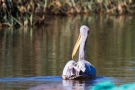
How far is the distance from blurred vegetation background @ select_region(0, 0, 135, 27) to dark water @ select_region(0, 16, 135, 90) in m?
0.66

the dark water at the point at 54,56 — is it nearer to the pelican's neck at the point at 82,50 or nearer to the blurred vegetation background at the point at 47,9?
the pelican's neck at the point at 82,50

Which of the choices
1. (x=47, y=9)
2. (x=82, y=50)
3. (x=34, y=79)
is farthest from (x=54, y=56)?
(x=47, y=9)

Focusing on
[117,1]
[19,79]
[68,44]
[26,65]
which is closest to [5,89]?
[19,79]

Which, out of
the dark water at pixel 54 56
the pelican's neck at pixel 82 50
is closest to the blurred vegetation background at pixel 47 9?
the dark water at pixel 54 56

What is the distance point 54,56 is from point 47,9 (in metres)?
16.9

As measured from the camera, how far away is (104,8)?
3412cm

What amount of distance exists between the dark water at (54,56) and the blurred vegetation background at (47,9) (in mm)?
659

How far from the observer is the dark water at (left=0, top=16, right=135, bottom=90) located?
11.0 metres

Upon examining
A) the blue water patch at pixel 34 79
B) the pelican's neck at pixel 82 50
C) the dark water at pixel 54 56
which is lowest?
the dark water at pixel 54 56

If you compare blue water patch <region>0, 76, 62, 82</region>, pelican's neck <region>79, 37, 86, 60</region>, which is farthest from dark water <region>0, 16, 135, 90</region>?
pelican's neck <region>79, 37, 86, 60</region>

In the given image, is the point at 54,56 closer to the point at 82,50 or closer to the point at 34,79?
the point at 82,50

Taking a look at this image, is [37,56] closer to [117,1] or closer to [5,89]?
[5,89]

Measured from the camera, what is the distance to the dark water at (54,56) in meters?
11.0

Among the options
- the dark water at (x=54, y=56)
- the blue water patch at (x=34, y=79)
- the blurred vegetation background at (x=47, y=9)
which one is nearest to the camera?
the dark water at (x=54, y=56)
